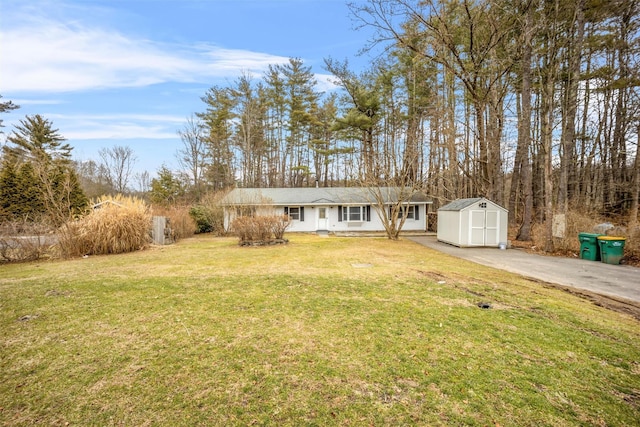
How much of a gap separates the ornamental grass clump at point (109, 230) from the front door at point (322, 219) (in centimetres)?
1076

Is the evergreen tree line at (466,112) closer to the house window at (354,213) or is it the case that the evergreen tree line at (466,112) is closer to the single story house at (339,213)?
the single story house at (339,213)

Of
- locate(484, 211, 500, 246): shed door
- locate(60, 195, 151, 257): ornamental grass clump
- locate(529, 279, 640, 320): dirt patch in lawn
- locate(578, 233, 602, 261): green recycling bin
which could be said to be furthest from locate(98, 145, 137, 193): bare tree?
locate(578, 233, 602, 261): green recycling bin

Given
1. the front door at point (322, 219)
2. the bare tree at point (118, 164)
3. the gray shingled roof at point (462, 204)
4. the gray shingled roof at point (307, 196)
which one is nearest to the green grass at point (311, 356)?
the gray shingled roof at point (462, 204)

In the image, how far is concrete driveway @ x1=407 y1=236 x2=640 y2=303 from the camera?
5.66 m

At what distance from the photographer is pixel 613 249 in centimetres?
802

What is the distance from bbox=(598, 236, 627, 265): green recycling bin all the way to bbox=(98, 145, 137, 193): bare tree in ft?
123

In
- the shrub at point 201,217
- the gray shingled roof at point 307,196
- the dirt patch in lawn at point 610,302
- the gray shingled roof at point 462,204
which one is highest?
the gray shingled roof at point 307,196

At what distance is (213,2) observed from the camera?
10078 millimetres

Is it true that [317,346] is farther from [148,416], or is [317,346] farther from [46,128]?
[46,128]

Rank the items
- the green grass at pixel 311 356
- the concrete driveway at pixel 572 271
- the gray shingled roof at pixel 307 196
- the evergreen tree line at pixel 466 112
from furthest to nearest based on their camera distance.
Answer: the gray shingled roof at pixel 307 196
the evergreen tree line at pixel 466 112
the concrete driveway at pixel 572 271
the green grass at pixel 311 356

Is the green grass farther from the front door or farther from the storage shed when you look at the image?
the front door

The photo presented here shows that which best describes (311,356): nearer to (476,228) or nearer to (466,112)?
(476,228)

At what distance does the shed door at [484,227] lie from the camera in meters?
11.8

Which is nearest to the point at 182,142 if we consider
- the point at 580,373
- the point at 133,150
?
the point at 133,150
